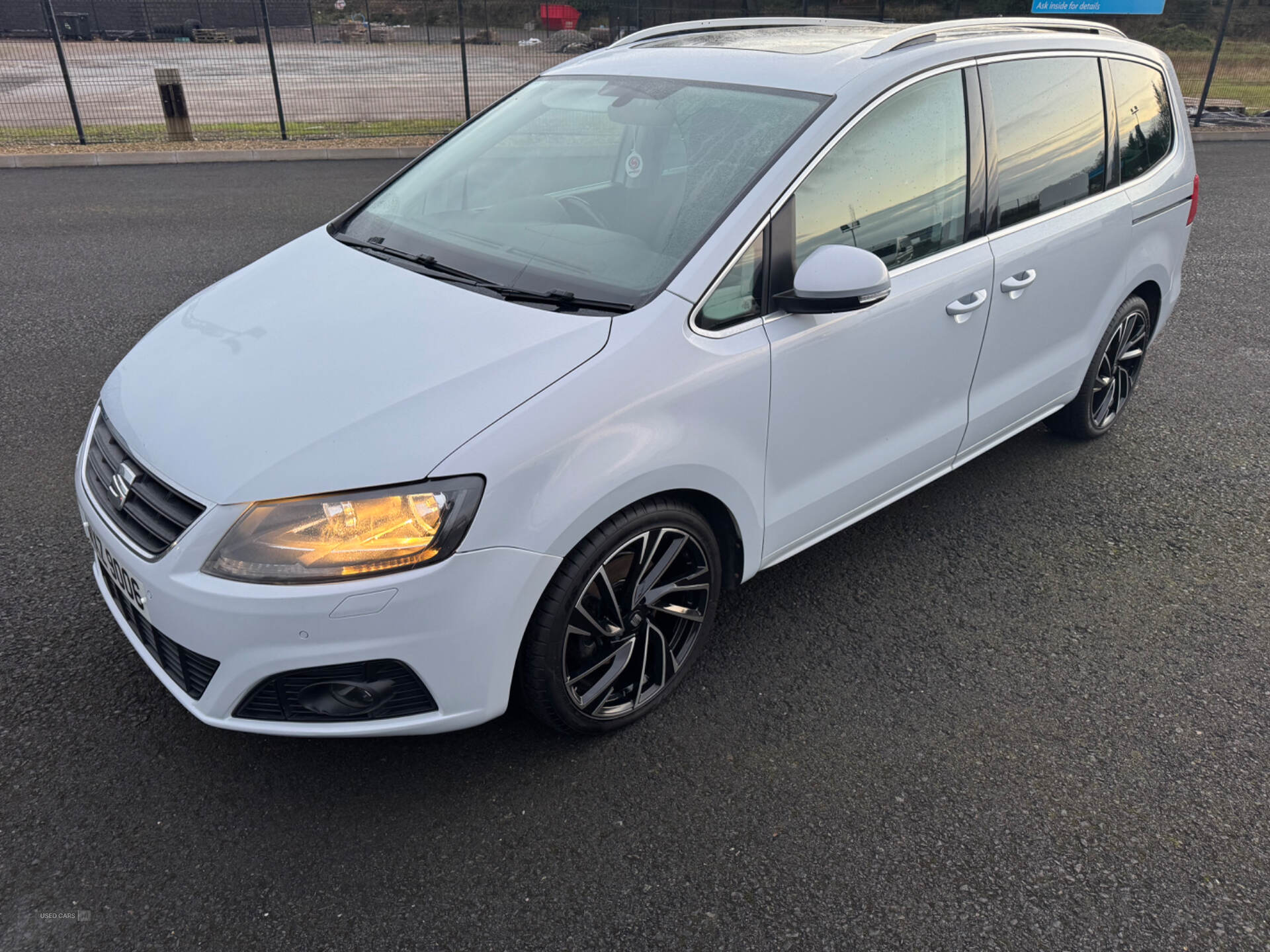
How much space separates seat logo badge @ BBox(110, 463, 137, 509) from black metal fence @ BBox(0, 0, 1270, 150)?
12.0m

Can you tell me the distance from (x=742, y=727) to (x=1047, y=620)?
1.26 m

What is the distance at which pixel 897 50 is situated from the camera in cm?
299

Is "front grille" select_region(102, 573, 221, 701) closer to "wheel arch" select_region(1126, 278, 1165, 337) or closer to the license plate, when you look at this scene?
the license plate

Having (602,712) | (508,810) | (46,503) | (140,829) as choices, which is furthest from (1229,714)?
(46,503)

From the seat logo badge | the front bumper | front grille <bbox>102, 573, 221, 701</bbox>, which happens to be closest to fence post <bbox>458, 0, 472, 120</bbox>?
the seat logo badge

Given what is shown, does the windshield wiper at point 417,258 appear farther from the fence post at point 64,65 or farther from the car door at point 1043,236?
the fence post at point 64,65

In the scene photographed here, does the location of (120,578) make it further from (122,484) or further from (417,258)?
(417,258)

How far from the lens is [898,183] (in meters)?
2.95

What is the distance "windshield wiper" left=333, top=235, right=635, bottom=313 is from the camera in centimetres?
254

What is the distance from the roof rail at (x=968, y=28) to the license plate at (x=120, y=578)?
264 centimetres

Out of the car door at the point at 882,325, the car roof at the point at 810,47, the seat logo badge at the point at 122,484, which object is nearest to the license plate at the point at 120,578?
the seat logo badge at the point at 122,484

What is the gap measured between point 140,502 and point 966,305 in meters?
2.61

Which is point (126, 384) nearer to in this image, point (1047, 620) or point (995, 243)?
point (995, 243)

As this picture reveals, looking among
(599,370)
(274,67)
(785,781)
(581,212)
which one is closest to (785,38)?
(581,212)
